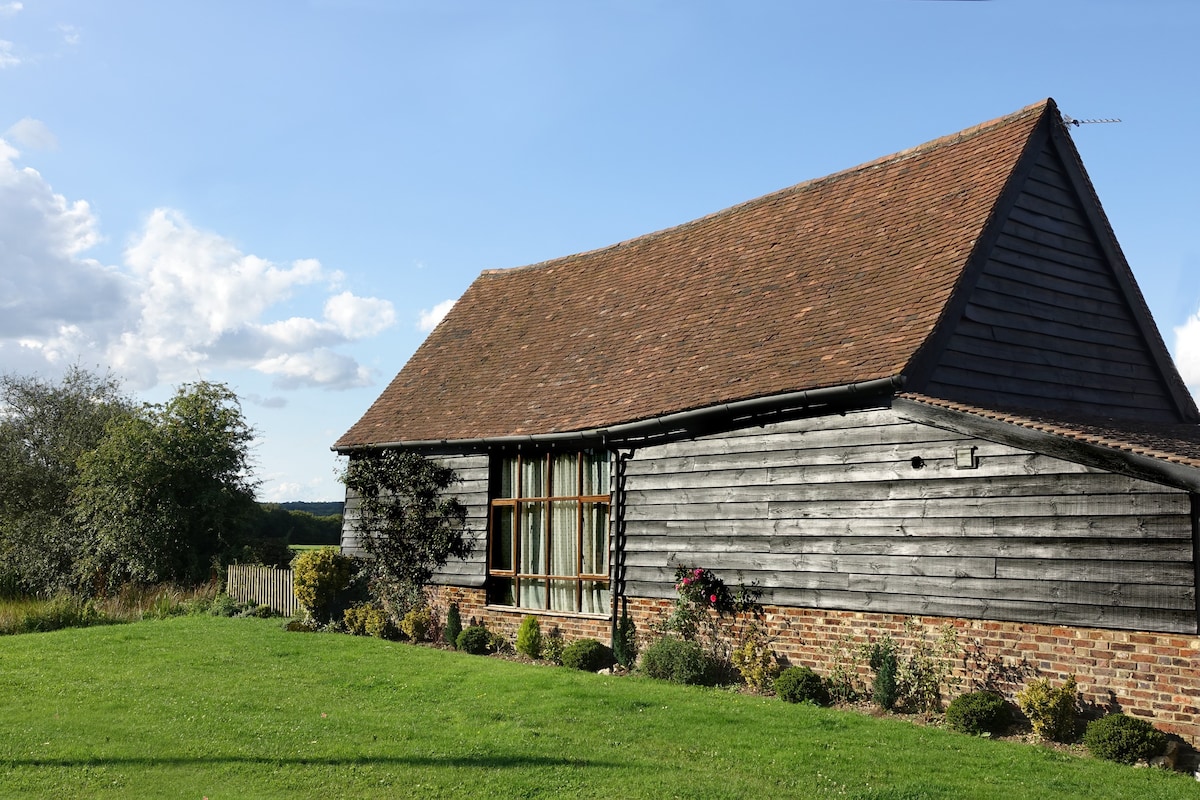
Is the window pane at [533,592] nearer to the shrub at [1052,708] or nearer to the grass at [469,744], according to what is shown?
the grass at [469,744]

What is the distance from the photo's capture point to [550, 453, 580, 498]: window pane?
51.3 ft

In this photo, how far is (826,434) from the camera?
38.4 feet

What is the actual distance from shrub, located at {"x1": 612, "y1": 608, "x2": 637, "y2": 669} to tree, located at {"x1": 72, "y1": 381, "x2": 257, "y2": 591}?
1608 centimetres

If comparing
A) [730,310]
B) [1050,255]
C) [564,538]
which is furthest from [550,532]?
[1050,255]

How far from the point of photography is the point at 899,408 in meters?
10.8

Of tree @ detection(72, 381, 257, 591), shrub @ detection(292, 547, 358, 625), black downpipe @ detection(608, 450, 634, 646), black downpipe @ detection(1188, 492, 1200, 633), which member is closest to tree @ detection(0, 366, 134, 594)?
tree @ detection(72, 381, 257, 591)

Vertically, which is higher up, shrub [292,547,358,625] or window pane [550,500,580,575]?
window pane [550,500,580,575]

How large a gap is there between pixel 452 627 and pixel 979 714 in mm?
9673

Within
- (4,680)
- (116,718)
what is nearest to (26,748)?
(116,718)

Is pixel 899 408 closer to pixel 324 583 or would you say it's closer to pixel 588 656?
pixel 588 656

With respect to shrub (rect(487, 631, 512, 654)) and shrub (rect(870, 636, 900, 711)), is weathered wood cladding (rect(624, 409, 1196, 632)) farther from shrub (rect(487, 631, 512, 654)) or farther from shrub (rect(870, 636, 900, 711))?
shrub (rect(487, 631, 512, 654))

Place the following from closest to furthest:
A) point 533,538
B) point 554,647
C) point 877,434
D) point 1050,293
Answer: point 877,434, point 1050,293, point 554,647, point 533,538

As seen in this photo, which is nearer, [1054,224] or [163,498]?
[1054,224]

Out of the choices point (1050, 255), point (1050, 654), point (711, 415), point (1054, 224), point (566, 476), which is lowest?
point (1050, 654)
